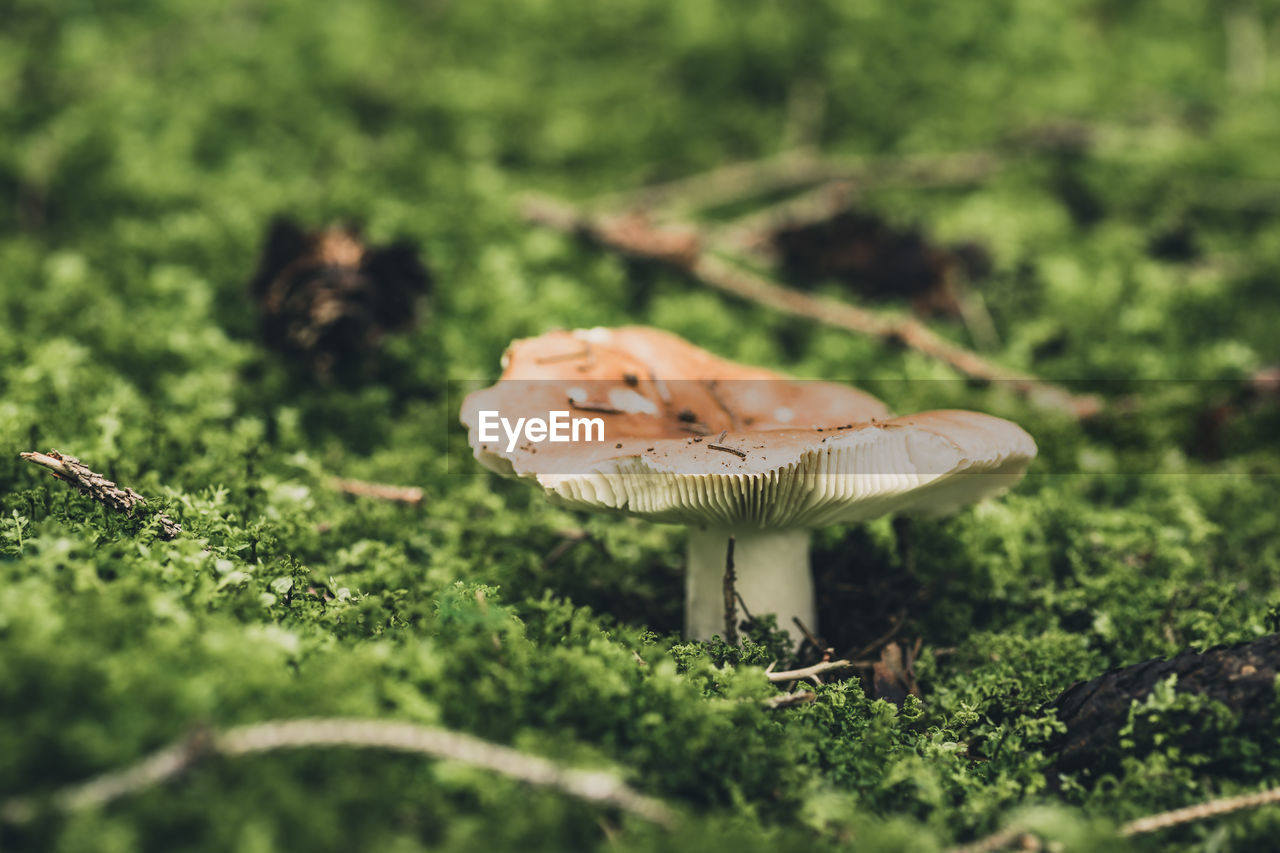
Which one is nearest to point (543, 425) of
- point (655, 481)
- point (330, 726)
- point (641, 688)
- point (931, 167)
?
point (655, 481)

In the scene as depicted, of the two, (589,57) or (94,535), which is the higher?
(589,57)

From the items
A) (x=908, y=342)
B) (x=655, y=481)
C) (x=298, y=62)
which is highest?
(x=298, y=62)

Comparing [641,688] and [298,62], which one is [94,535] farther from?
[298,62]

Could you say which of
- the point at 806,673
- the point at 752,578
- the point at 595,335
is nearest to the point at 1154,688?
the point at 806,673

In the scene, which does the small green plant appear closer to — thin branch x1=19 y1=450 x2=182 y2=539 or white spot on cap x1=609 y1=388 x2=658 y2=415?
thin branch x1=19 y1=450 x2=182 y2=539

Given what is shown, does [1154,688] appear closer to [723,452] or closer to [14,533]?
[723,452]

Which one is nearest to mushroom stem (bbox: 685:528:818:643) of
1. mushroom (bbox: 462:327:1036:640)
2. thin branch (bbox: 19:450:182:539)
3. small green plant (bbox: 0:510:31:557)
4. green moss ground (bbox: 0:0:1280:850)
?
mushroom (bbox: 462:327:1036:640)

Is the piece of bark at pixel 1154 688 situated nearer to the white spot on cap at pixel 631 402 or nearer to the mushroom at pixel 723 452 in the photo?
the mushroom at pixel 723 452

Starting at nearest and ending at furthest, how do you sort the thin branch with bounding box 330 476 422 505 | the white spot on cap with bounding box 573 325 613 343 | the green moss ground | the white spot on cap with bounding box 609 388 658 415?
the green moss ground
the white spot on cap with bounding box 609 388 658 415
the white spot on cap with bounding box 573 325 613 343
the thin branch with bounding box 330 476 422 505
